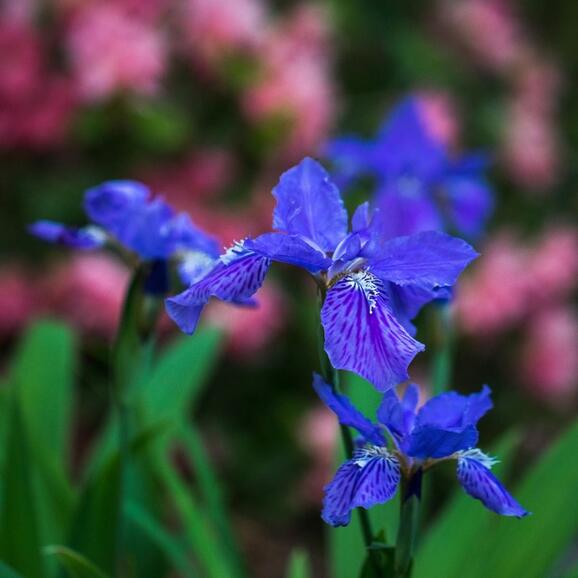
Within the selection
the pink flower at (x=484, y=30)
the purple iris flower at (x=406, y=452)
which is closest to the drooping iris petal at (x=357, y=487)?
the purple iris flower at (x=406, y=452)

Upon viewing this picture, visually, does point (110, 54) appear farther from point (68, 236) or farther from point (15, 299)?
point (68, 236)

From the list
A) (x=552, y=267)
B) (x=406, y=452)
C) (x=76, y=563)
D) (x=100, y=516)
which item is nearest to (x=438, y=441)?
(x=406, y=452)

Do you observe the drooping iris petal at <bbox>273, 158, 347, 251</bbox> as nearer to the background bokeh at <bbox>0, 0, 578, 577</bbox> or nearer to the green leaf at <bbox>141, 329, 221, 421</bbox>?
the green leaf at <bbox>141, 329, 221, 421</bbox>

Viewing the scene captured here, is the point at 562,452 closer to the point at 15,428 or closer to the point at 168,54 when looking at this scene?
the point at 15,428

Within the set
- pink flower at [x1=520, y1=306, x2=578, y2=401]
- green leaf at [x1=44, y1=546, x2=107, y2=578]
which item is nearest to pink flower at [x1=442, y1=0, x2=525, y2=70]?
pink flower at [x1=520, y1=306, x2=578, y2=401]

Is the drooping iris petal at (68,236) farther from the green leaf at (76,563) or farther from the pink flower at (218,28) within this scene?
the pink flower at (218,28)
